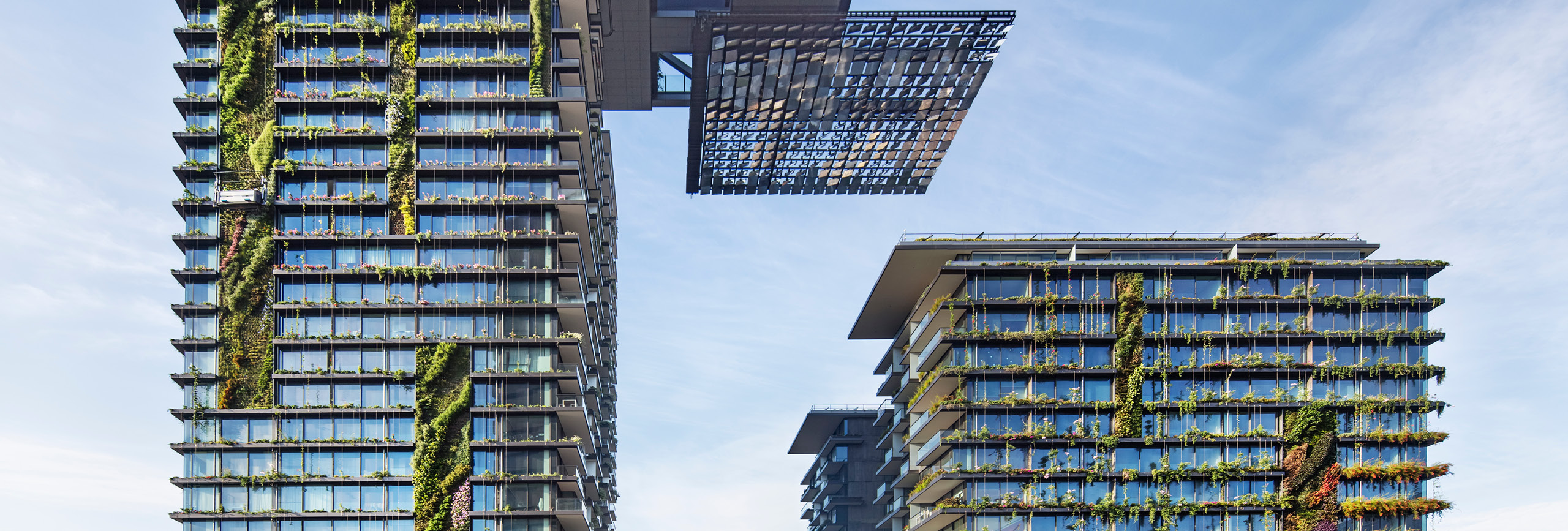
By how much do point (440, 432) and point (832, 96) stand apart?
40.3 m

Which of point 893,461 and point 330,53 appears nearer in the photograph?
point 330,53

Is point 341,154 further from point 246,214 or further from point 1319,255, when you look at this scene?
point 1319,255

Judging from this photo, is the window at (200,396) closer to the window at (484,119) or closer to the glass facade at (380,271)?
the glass facade at (380,271)

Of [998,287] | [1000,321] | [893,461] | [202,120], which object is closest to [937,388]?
[1000,321]

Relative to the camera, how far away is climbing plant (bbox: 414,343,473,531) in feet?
248

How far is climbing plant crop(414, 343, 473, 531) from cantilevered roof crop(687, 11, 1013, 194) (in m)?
28.8

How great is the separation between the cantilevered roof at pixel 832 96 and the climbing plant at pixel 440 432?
1133 inches

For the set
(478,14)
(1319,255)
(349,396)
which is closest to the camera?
(349,396)

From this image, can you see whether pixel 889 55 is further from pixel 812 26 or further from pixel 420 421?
pixel 420 421

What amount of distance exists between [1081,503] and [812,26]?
116 ft

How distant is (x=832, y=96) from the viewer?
101m

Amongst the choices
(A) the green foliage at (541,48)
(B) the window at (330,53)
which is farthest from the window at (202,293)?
(A) the green foliage at (541,48)

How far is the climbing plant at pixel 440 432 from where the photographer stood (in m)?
75.7

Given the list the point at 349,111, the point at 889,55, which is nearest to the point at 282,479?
the point at 349,111
